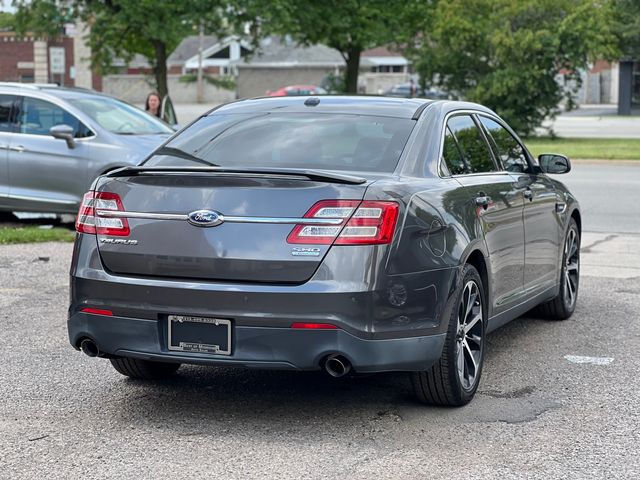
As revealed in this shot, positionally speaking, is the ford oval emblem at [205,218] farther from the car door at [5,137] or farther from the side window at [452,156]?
Result: the car door at [5,137]

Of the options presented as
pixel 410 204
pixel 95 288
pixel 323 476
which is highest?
pixel 410 204

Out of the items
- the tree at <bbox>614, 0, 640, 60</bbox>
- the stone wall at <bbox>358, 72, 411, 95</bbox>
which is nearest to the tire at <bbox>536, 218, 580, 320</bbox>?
the tree at <bbox>614, 0, 640, 60</bbox>

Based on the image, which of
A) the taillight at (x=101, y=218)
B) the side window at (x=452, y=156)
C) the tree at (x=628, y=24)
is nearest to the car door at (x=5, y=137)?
the taillight at (x=101, y=218)

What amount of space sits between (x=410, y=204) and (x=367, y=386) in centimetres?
136

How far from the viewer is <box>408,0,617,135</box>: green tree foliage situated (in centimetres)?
3294

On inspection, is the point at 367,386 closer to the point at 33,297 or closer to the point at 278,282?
the point at 278,282

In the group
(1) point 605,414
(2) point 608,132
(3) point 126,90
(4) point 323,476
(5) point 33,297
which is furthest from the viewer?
(3) point 126,90

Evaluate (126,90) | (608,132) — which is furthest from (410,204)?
(126,90)

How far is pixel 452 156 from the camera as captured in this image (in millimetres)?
6414

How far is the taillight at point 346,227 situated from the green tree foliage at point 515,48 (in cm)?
2849

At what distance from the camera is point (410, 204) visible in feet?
17.9

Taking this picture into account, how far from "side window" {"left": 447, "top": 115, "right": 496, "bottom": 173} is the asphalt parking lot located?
1219mm

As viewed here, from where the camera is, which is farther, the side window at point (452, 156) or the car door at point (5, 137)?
the car door at point (5, 137)

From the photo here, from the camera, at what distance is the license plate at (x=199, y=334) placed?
5.30m
